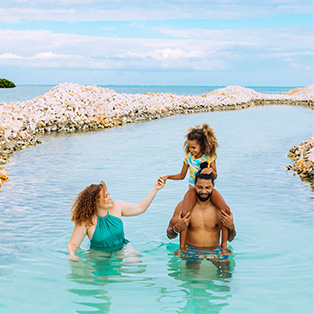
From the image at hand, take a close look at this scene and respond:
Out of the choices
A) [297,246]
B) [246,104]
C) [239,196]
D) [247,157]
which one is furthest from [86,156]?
[246,104]

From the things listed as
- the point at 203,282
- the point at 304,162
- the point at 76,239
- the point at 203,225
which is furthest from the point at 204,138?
the point at 304,162

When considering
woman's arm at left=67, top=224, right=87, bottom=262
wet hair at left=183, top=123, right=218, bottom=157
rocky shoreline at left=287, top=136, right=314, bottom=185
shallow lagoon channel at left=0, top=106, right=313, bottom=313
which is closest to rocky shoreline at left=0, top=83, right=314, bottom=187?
shallow lagoon channel at left=0, top=106, right=313, bottom=313

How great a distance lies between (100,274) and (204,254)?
1.23m

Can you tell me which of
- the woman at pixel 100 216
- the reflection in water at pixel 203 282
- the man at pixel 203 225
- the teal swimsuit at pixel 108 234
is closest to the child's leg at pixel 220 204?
the man at pixel 203 225

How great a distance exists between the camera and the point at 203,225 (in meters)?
6.19

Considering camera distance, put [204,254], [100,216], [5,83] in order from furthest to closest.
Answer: [5,83]
[100,216]
[204,254]

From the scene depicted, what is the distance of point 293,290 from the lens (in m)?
5.80

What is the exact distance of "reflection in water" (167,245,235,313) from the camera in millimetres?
5320

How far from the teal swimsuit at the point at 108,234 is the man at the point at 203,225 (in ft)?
2.37

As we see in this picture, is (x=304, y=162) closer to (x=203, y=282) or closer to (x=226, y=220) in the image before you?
(x=226, y=220)

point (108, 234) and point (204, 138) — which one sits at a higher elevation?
point (204, 138)

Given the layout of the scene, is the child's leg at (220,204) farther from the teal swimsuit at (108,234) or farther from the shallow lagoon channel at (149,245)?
the teal swimsuit at (108,234)

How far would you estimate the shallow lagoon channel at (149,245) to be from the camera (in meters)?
5.47

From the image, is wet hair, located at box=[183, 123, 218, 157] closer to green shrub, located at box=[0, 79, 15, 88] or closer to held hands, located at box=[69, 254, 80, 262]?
held hands, located at box=[69, 254, 80, 262]
